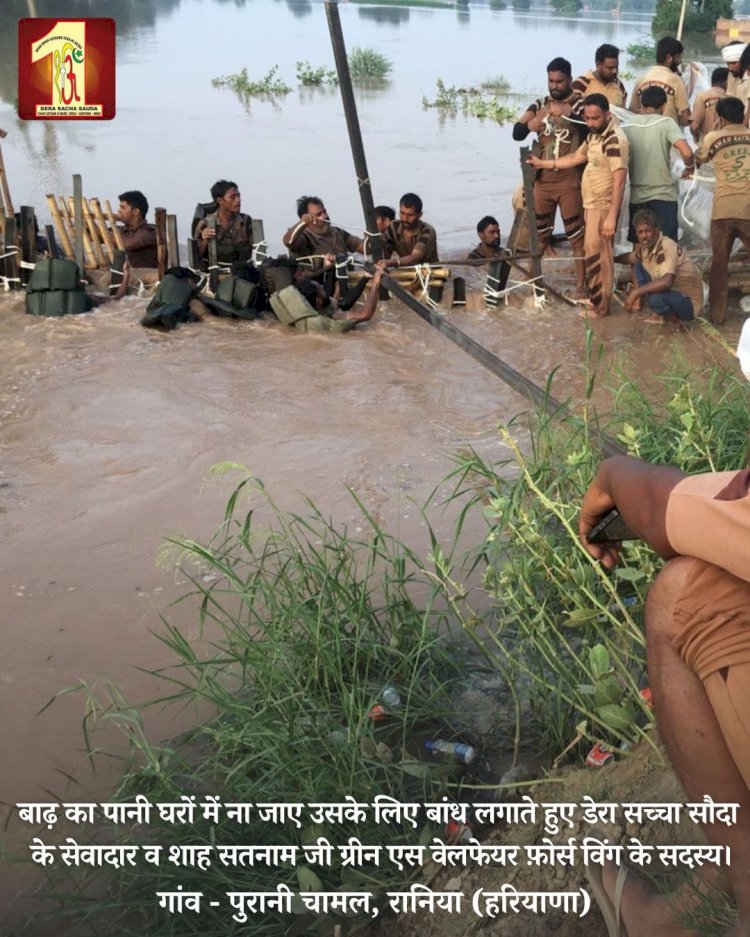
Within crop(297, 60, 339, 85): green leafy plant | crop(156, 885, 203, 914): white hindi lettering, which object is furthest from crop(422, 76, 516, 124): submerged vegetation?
crop(156, 885, 203, 914): white hindi lettering

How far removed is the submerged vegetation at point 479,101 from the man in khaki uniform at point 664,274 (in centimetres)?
1364

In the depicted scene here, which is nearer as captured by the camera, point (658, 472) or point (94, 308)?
point (658, 472)

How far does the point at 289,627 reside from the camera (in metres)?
2.79

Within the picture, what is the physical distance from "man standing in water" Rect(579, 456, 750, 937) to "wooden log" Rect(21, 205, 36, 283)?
7210 mm

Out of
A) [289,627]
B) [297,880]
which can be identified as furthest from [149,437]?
[297,880]

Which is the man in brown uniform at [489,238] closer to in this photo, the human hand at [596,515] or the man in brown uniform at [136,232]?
the man in brown uniform at [136,232]

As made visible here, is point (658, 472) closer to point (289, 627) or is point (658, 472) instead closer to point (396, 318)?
point (289, 627)

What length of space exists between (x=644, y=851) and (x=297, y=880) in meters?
0.76

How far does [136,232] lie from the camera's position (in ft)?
27.5

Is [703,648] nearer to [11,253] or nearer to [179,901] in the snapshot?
[179,901]

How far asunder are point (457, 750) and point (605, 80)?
7.28 metres

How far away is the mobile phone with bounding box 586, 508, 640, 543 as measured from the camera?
1986 mm

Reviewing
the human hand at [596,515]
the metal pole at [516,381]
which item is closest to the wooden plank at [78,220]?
the metal pole at [516,381]

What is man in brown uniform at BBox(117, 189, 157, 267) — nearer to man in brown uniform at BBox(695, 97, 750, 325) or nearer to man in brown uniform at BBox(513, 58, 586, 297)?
man in brown uniform at BBox(513, 58, 586, 297)
